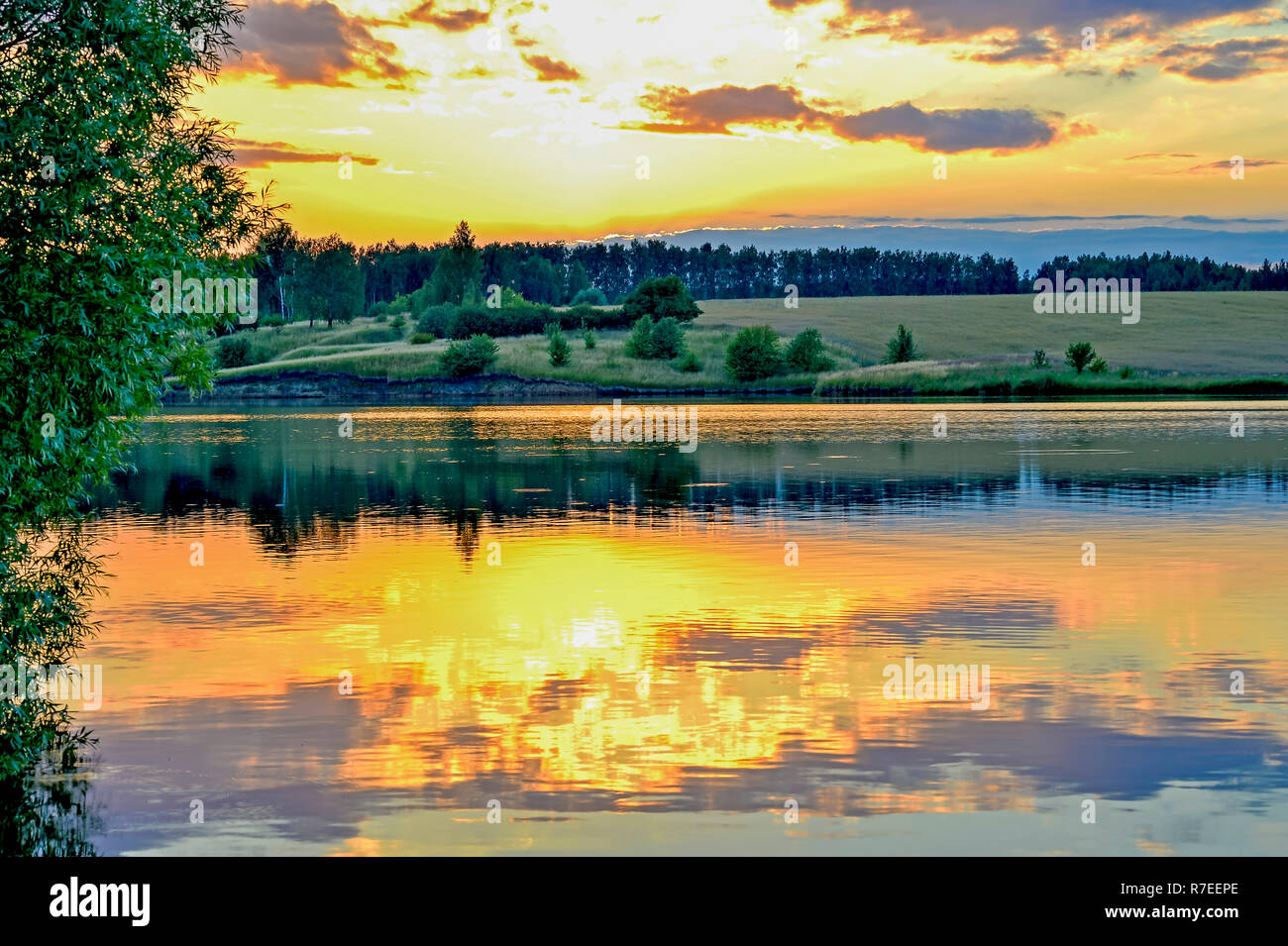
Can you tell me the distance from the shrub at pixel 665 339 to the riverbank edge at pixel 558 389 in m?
7.67

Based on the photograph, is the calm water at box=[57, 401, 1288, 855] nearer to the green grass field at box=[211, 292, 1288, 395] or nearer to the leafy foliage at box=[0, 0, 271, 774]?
the leafy foliage at box=[0, 0, 271, 774]

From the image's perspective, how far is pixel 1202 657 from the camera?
852 inches

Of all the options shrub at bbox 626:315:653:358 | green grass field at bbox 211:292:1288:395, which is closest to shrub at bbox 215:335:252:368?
green grass field at bbox 211:292:1288:395

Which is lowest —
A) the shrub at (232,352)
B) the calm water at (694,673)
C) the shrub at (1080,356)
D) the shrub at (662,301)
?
the calm water at (694,673)

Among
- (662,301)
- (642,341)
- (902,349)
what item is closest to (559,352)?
(642,341)

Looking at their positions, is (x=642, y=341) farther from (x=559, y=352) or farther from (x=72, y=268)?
(x=72, y=268)

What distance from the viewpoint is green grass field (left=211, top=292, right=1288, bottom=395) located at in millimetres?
138375

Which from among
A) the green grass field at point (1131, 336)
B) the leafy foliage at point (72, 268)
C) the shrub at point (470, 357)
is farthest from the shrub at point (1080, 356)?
the leafy foliage at point (72, 268)

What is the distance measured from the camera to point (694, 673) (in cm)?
2078

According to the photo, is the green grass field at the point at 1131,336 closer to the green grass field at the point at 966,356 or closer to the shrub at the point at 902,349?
the green grass field at the point at 966,356

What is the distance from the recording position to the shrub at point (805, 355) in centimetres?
15888

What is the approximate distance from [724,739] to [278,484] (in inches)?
1674

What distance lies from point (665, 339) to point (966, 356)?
36.1 metres

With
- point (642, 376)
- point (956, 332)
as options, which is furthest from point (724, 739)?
point (956, 332)
